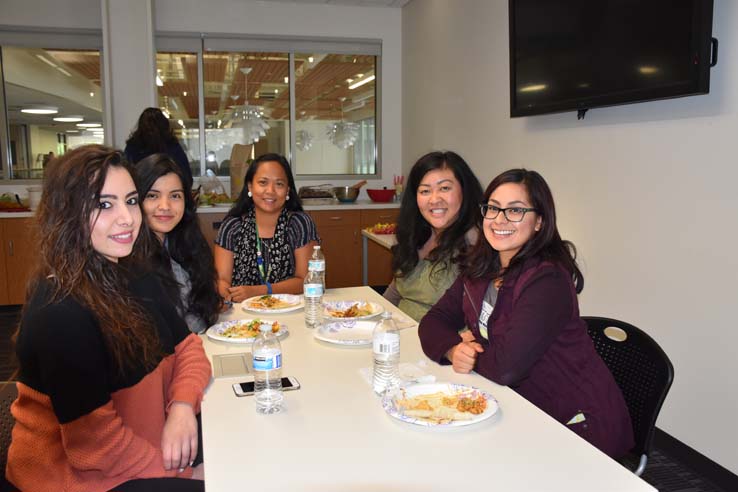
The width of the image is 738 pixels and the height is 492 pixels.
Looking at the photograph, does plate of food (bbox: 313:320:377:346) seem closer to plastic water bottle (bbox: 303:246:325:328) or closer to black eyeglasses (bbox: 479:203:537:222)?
plastic water bottle (bbox: 303:246:325:328)

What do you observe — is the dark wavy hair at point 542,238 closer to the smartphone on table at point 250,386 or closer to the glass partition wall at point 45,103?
the smartphone on table at point 250,386

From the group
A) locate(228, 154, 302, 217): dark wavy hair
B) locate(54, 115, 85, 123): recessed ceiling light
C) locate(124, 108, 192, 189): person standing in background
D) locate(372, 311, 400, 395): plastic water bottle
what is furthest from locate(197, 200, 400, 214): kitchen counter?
locate(372, 311, 400, 395): plastic water bottle

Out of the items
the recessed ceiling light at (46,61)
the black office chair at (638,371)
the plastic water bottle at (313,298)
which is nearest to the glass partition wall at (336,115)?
the recessed ceiling light at (46,61)

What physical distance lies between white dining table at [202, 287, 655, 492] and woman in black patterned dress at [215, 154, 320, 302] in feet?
4.81

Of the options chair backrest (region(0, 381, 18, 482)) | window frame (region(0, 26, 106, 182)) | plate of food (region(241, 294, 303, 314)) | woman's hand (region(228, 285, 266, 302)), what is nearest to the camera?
chair backrest (region(0, 381, 18, 482))

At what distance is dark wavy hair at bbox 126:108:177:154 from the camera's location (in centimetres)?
452

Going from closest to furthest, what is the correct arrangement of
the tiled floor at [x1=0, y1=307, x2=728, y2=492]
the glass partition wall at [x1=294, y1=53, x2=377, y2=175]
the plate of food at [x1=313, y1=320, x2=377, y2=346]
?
1. the plate of food at [x1=313, y1=320, x2=377, y2=346]
2. the tiled floor at [x1=0, y1=307, x2=728, y2=492]
3. the glass partition wall at [x1=294, y1=53, x2=377, y2=175]

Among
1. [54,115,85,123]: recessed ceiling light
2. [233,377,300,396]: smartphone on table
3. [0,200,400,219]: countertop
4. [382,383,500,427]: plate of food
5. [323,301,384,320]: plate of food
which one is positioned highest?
[54,115,85,123]: recessed ceiling light

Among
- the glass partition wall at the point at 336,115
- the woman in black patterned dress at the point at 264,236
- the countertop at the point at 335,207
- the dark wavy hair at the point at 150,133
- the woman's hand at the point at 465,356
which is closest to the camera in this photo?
the woman's hand at the point at 465,356

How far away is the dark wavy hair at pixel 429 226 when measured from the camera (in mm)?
2432

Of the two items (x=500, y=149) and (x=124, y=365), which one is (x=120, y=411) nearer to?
(x=124, y=365)

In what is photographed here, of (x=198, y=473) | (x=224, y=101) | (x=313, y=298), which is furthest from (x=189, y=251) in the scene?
(x=224, y=101)

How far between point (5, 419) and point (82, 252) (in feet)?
1.43

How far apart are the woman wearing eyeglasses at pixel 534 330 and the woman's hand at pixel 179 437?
69cm
